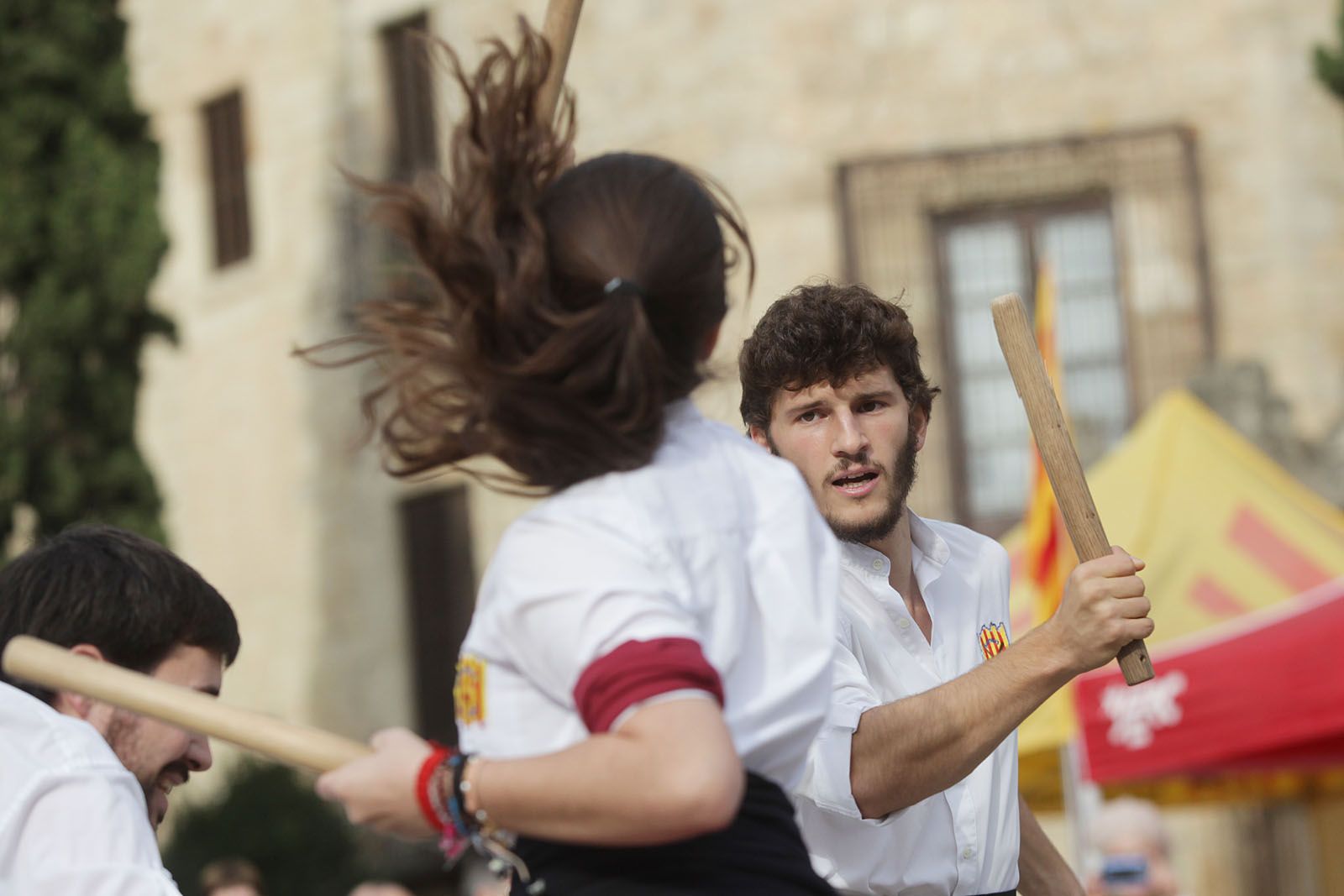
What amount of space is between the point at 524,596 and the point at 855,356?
1.36m

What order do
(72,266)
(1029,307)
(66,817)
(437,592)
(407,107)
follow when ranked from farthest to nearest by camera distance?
(407,107), (437,592), (1029,307), (72,266), (66,817)

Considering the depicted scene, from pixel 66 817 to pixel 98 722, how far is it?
0.26 m

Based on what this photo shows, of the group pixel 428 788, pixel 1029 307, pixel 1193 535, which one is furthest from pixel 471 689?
pixel 1029 307

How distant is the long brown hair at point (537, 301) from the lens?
8.12 ft

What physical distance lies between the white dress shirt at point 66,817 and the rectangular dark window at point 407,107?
595 inches

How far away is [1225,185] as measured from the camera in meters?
14.8

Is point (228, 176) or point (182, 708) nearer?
point (182, 708)

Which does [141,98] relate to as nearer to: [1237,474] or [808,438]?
[1237,474]

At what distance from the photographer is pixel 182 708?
99.3 inches

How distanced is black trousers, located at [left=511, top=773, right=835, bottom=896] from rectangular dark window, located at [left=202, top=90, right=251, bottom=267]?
17.6 metres

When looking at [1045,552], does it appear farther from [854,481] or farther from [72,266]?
[72,266]

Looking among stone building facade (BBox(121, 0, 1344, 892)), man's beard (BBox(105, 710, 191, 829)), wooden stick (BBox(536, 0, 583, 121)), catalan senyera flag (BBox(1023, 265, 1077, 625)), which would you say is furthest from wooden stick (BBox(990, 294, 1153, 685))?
stone building facade (BBox(121, 0, 1344, 892))

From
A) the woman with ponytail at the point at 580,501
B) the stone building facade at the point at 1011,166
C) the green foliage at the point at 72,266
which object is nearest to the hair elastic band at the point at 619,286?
the woman with ponytail at the point at 580,501

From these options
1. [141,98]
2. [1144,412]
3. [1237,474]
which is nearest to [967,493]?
[1144,412]
